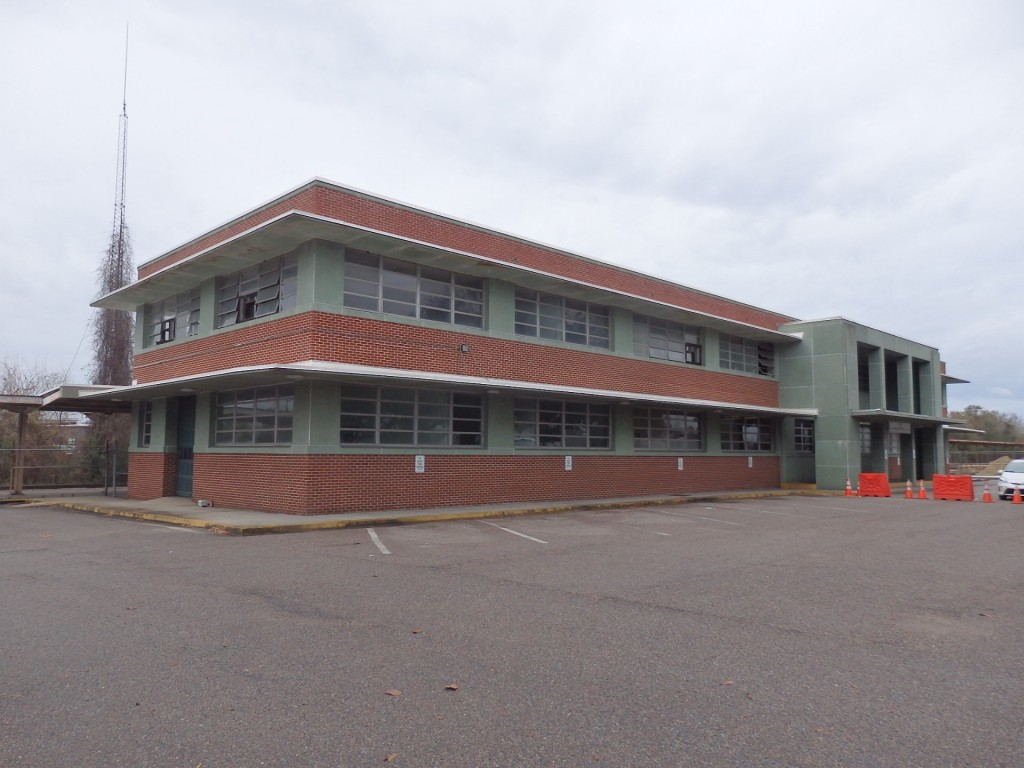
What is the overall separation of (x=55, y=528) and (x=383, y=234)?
8.88 metres

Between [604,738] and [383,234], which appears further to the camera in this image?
[383,234]

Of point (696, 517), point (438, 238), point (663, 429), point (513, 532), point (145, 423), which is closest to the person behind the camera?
point (513, 532)

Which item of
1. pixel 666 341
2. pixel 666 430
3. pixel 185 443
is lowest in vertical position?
pixel 185 443

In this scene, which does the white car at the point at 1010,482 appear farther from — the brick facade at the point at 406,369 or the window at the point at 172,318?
the window at the point at 172,318

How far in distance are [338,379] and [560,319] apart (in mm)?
8095

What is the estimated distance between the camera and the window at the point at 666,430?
24.4 metres

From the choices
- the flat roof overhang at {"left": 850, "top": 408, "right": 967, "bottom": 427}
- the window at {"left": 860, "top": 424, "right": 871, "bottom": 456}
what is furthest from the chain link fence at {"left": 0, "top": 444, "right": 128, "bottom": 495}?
the window at {"left": 860, "top": 424, "right": 871, "bottom": 456}

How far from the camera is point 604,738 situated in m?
4.27

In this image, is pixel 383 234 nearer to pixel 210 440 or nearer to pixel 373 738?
pixel 210 440

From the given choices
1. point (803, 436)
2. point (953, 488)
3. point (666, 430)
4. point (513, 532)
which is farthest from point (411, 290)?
point (803, 436)

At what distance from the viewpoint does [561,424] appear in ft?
71.2

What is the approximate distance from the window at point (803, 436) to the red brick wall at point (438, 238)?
27.0 ft

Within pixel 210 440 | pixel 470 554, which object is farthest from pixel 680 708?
pixel 210 440

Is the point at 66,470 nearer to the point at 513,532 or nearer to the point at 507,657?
the point at 513,532
